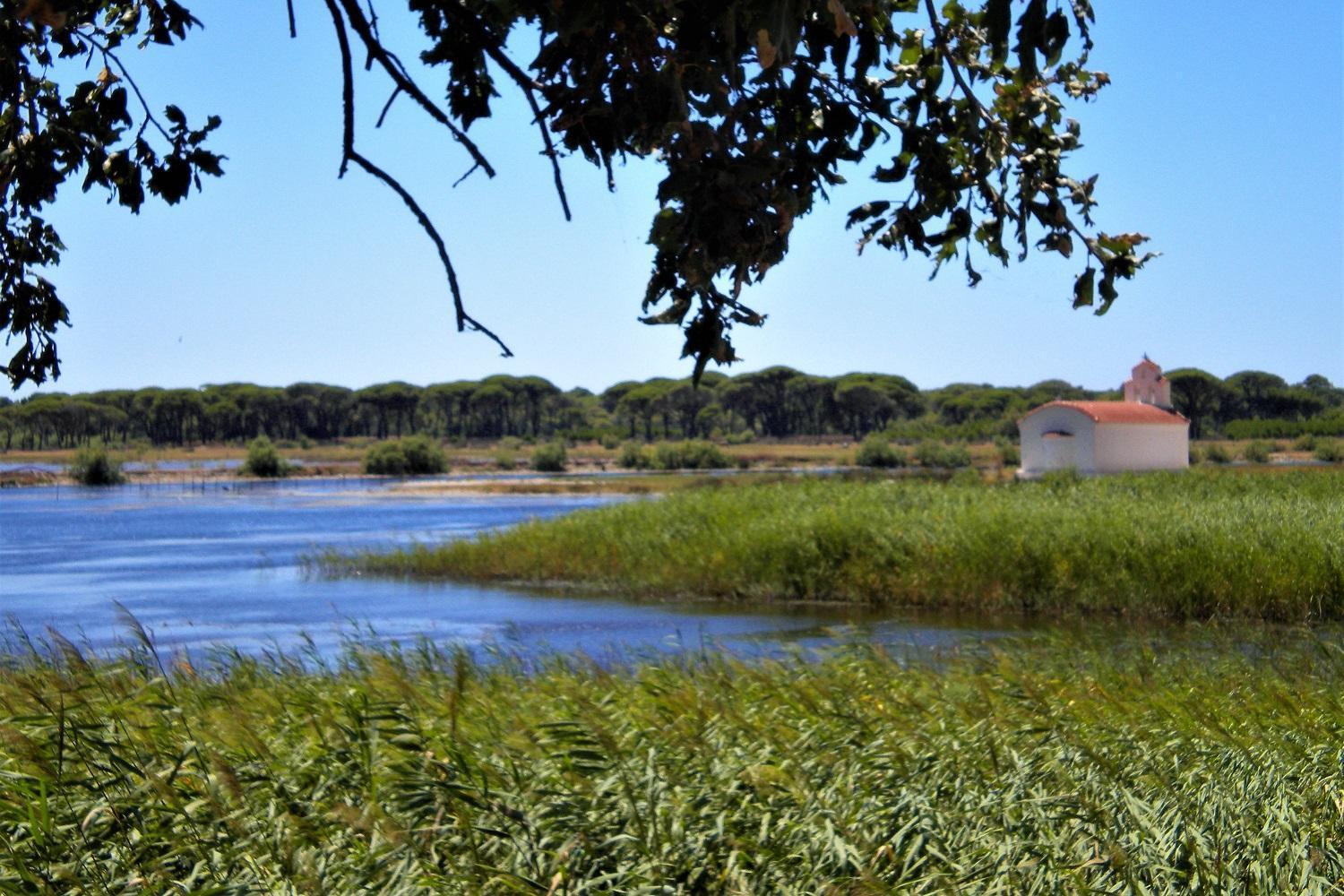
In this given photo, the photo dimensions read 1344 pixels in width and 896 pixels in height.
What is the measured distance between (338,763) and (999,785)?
2256mm

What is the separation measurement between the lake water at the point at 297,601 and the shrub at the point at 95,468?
75.9ft

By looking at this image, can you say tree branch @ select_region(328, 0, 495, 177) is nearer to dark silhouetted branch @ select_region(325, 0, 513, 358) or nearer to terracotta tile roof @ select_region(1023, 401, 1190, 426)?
dark silhouetted branch @ select_region(325, 0, 513, 358)

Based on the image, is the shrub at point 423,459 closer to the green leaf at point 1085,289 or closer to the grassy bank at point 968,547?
the grassy bank at point 968,547

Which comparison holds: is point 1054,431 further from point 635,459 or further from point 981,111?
point 981,111

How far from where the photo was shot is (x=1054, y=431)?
136 feet

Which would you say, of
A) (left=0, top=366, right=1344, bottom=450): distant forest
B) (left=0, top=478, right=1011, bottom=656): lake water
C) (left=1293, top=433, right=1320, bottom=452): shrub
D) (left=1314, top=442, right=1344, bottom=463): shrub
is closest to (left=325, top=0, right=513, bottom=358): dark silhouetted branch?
(left=0, top=478, right=1011, bottom=656): lake water

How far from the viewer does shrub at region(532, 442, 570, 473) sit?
76.0 m

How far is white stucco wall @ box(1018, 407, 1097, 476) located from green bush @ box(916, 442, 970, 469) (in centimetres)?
1723

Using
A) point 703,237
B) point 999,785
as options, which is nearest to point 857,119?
point 703,237

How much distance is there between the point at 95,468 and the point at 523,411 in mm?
49188

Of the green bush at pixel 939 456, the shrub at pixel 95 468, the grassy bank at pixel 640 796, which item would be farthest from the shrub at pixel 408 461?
the grassy bank at pixel 640 796

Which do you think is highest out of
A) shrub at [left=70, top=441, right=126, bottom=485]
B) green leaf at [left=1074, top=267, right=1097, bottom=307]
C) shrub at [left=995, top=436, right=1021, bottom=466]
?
green leaf at [left=1074, top=267, right=1097, bottom=307]

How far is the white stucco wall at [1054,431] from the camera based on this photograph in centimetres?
4016

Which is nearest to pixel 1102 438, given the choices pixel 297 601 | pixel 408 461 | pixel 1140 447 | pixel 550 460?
pixel 1140 447
